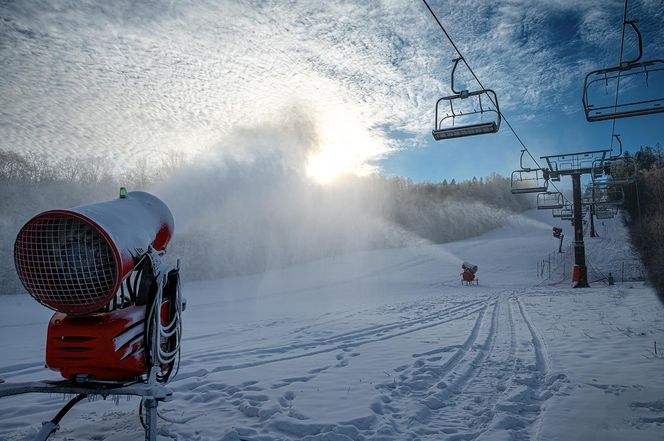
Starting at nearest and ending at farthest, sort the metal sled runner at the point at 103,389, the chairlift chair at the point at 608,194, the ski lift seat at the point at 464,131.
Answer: the metal sled runner at the point at 103,389 → the ski lift seat at the point at 464,131 → the chairlift chair at the point at 608,194

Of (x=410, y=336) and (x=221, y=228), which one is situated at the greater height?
(x=221, y=228)

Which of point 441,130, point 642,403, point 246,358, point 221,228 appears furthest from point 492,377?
point 221,228

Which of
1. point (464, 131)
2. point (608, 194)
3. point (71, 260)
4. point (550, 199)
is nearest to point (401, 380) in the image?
point (71, 260)

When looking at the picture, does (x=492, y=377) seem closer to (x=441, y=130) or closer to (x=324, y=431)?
(x=324, y=431)

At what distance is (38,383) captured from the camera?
2400 mm

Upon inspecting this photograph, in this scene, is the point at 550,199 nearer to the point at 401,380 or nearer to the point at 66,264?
the point at 401,380

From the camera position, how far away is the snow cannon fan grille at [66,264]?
2.35 m

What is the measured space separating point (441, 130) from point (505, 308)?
8.72 m

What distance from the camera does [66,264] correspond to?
2352mm

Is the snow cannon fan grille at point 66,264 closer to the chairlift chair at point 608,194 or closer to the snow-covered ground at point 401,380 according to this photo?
the snow-covered ground at point 401,380

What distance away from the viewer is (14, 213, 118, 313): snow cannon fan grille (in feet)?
7.70

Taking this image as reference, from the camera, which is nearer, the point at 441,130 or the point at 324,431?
the point at 324,431

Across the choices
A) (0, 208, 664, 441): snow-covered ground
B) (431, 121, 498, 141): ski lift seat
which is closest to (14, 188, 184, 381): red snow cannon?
(0, 208, 664, 441): snow-covered ground

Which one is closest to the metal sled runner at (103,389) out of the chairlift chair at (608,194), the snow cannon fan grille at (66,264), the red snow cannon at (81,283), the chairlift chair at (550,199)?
the red snow cannon at (81,283)
